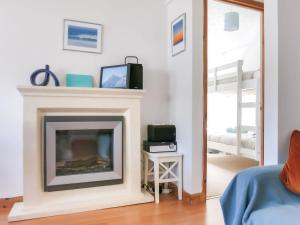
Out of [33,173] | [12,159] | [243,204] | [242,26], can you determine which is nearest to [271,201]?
[243,204]

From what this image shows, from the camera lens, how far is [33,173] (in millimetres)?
2205

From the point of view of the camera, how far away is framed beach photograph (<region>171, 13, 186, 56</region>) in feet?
8.63

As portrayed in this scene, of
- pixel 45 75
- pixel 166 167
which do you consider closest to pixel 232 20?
pixel 166 167

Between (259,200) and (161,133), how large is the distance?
153 centimetres

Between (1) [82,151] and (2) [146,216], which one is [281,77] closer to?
(2) [146,216]

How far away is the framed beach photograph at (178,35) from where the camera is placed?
8.63 feet

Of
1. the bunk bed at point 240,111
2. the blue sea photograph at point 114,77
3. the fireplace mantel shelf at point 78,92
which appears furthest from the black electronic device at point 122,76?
the bunk bed at point 240,111

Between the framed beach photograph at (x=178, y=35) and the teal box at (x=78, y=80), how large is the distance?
111 cm

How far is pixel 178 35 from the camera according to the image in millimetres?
2727

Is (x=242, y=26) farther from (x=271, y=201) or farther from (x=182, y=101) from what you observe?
(x=271, y=201)

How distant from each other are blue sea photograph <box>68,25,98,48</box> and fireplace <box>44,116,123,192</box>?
34.7 inches

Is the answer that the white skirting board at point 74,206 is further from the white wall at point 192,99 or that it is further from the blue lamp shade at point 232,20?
the blue lamp shade at point 232,20

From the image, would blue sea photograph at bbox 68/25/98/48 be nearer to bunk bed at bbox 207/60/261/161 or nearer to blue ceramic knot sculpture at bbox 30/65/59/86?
blue ceramic knot sculpture at bbox 30/65/59/86

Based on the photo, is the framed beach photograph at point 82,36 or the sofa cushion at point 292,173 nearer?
the sofa cushion at point 292,173
